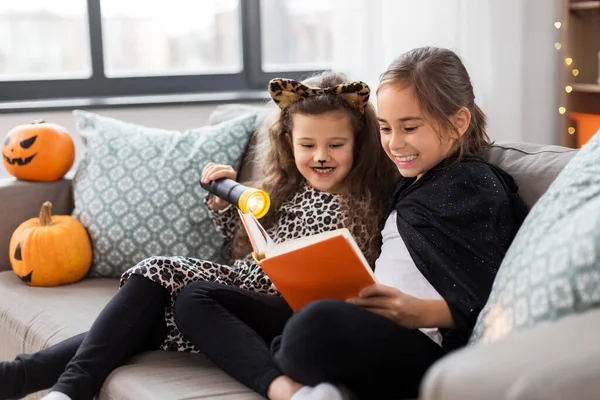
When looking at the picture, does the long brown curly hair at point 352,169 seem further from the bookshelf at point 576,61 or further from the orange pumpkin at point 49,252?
the bookshelf at point 576,61

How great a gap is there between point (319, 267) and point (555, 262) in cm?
44

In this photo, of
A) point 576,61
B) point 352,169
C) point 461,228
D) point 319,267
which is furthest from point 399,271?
point 576,61

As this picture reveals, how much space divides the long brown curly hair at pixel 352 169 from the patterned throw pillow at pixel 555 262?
59cm

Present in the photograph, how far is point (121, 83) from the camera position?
3.38 m

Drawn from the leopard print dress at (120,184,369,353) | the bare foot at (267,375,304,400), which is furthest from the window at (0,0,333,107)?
the bare foot at (267,375,304,400)

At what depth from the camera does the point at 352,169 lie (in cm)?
194

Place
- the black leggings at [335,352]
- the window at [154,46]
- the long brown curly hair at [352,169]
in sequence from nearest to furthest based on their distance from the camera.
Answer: the black leggings at [335,352]
the long brown curly hair at [352,169]
the window at [154,46]

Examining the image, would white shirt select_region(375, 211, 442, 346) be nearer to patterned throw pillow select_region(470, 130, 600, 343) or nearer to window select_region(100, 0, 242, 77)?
patterned throw pillow select_region(470, 130, 600, 343)

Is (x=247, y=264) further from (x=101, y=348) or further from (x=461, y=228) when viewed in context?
(x=461, y=228)

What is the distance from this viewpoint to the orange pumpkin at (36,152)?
2.34 meters

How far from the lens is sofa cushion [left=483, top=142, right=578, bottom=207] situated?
1632mm

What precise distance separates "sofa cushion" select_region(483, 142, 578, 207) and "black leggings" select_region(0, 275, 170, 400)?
29.9 inches

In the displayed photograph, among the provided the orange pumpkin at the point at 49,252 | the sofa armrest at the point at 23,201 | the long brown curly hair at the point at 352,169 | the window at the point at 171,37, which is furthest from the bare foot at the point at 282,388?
the window at the point at 171,37

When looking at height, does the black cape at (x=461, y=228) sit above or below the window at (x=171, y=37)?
below
